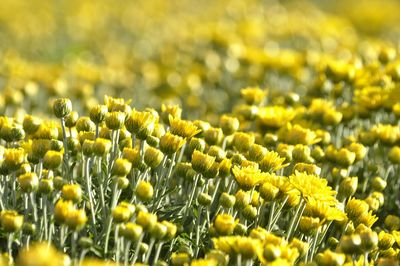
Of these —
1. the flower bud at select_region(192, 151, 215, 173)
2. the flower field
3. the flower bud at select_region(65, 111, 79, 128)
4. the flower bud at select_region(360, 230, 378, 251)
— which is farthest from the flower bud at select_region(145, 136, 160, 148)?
the flower bud at select_region(360, 230, 378, 251)

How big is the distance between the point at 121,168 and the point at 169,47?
4223mm

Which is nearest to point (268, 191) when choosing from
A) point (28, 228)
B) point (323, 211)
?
point (323, 211)

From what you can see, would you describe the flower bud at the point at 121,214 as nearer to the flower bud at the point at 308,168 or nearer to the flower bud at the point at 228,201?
the flower bud at the point at 228,201

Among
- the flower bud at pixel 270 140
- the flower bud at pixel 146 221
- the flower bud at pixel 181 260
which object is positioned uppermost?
the flower bud at pixel 270 140

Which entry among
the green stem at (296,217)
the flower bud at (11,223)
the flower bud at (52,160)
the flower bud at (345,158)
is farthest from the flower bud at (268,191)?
the flower bud at (11,223)

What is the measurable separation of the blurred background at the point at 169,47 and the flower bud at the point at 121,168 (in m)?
1.94

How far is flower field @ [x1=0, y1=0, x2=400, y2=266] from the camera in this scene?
243 centimetres

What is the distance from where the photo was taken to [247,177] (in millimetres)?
2652

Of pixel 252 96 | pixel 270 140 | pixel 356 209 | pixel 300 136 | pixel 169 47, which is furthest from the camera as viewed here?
pixel 169 47

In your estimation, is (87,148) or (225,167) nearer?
(87,148)

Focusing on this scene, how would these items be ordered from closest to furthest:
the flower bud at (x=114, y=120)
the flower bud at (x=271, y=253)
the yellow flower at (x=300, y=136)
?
the flower bud at (x=271, y=253) → the flower bud at (x=114, y=120) → the yellow flower at (x=300, y=136)

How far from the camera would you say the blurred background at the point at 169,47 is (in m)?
5.35

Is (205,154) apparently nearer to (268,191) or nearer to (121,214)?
(268,191)

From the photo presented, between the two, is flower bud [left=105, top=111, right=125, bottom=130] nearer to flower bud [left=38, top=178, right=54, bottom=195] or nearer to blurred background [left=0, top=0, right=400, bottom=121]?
flower bud [left=38, top=178, right=54, bottom=195]
